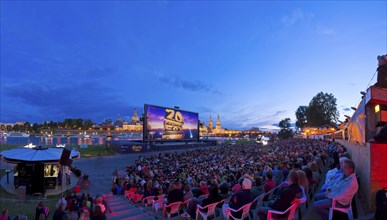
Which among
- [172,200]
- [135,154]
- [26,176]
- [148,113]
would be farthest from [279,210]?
[148,113]

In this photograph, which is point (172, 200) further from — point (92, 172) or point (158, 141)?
point (158, 141)

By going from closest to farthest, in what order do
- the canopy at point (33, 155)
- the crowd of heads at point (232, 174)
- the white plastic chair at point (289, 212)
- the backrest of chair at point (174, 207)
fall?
the white plastic chair at point (289, 212) → the backrest of chair at point (174, 207) → the crowd of heads at point (232, 174) → the canopy at point (33, 155)

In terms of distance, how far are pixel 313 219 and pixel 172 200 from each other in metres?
3.68

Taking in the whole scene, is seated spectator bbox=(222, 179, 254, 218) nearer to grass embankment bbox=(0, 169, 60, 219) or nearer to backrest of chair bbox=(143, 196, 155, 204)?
backrest of chair bbox=(143, 196, 155, 204)

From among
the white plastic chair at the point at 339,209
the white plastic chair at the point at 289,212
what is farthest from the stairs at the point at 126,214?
the white plastic chair at the point at 339,209

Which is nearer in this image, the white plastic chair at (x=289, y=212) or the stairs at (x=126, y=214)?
the white plastic chair at (x=289, y=212)

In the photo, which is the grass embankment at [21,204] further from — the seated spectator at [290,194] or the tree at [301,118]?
the tree at [301,118]

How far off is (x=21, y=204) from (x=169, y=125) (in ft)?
135

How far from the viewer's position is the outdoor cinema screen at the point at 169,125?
4841 centimetres

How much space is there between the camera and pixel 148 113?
4809cm

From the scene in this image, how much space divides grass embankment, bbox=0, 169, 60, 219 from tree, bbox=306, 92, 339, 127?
285ft

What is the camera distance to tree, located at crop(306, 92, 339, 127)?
88.3m

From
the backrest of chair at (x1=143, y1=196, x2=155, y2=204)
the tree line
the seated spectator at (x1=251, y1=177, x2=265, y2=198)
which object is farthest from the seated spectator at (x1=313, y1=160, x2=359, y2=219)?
the tree line

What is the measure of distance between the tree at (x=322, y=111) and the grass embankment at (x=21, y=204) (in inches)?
3418
